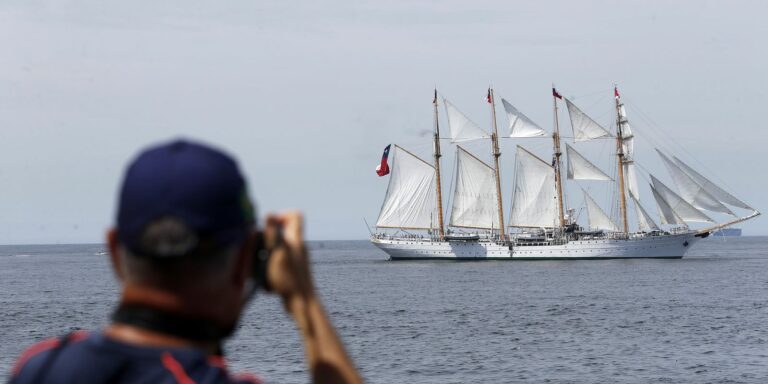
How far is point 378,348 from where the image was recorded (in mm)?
35375

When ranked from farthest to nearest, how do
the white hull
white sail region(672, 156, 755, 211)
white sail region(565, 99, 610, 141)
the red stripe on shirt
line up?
1. white sail region(565, 99, 610, 141)
2. the white hull
3. white sail region(672, 156, 755, 211)
4. the red stripe on shirt

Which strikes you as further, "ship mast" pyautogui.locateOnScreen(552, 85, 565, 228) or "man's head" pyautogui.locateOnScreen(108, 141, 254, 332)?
"ship mast" pyautogui.locateOnScreen(552, 85, 565, 228)

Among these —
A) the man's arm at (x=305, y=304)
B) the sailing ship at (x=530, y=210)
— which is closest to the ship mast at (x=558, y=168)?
the sailing ship at (x=530, y=210)

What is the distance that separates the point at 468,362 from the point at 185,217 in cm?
3069

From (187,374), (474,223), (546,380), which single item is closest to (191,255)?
(187,374)

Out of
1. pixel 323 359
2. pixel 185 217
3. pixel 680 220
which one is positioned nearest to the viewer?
pixel 185 217

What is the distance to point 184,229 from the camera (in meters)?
1.54

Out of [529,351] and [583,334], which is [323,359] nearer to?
[529,351]

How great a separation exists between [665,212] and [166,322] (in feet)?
331

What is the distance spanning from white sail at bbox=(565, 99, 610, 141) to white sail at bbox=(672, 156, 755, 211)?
14617mm

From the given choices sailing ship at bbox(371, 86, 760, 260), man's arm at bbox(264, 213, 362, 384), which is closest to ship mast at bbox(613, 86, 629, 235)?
sailing ship at bbox(371, 86, 760, 260)

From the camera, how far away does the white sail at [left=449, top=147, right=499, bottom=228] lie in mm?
102938

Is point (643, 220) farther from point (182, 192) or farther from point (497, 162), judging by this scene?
point (182, 192)

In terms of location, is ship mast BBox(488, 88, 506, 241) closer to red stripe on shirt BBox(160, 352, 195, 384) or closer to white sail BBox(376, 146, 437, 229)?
white sail BBox(376, 146, 437, 229)
